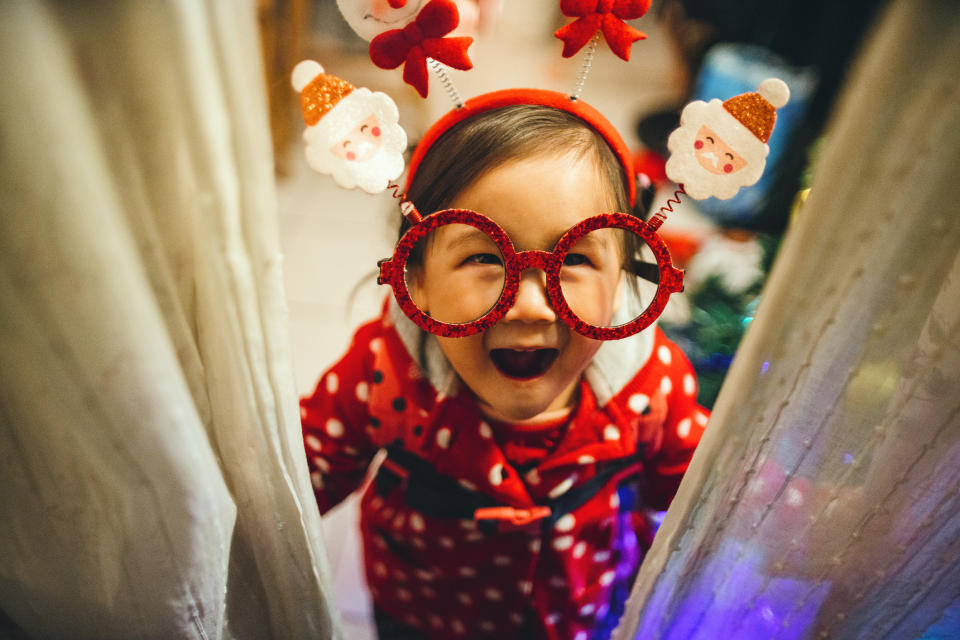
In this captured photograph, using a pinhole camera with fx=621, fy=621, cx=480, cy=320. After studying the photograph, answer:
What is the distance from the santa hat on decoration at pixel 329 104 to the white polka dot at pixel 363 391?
33 cm

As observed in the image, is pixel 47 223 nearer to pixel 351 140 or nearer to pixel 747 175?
pixel 351 140

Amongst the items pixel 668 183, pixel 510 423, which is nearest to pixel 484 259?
pixel 510 423

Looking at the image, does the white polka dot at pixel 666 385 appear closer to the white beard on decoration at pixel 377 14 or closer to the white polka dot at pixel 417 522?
the white polka dot at pixel 417 522

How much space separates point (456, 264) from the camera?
60 cm

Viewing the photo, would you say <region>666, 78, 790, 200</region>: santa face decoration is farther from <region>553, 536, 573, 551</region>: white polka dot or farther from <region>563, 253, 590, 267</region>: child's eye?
<region>553, 536, 573, 551</region>: white polka dot

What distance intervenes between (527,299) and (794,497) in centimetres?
28

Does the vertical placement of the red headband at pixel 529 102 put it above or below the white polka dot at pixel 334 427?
above

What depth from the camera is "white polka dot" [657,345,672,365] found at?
78 centimetres

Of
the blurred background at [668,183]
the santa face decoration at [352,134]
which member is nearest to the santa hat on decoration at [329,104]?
the santa face decoration at [352,134]

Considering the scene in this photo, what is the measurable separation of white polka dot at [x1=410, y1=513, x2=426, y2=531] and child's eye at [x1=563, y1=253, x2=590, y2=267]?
41 cm

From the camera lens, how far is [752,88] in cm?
186

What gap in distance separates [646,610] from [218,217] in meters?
0.52

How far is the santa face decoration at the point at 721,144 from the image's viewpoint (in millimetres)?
519

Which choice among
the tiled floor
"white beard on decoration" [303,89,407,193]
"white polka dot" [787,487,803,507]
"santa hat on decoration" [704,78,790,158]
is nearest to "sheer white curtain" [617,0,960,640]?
"white polka dot" [787,487,803,507]
